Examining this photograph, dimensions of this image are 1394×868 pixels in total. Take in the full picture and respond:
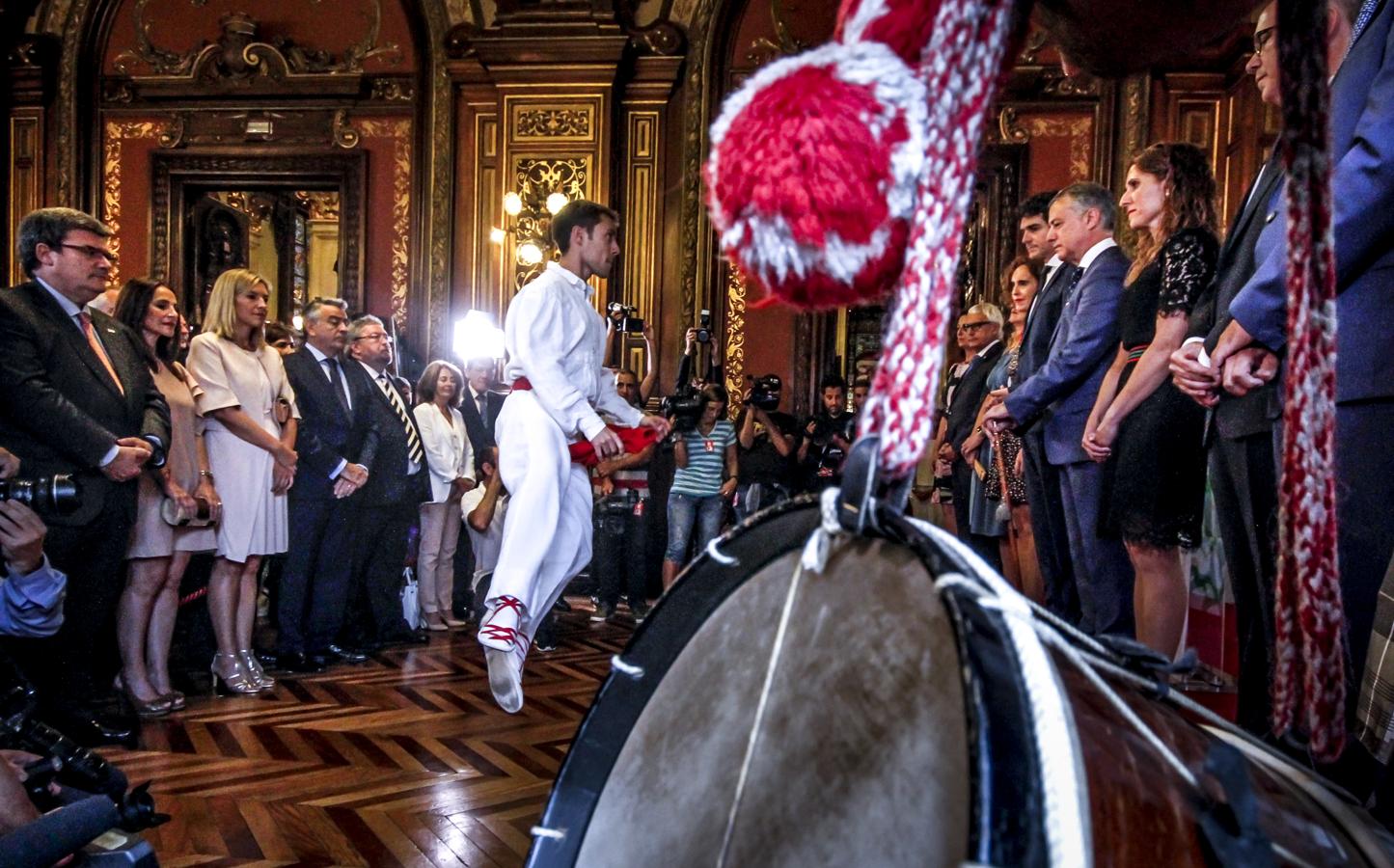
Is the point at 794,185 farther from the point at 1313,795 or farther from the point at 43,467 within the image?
the point at 43,467

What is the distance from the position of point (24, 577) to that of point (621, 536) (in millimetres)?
3663

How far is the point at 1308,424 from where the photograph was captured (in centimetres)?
81

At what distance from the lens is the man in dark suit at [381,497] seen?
15.1 feet

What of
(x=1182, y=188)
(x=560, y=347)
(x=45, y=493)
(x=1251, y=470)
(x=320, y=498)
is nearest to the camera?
(x=1251, y=470)

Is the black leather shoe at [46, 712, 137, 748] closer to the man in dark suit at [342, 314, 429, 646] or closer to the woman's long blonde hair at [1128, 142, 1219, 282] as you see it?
the man in dark suit at [342, 314, 429, 646]

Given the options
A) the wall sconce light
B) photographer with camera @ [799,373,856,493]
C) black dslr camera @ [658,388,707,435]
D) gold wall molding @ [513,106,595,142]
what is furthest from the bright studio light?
black dslr camera @ [658,388,707,435]

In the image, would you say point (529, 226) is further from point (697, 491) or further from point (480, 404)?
point (697, 491)

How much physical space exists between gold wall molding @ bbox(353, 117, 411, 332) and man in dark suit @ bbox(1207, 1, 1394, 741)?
7430mm

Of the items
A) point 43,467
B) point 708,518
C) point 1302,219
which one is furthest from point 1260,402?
point 708,518

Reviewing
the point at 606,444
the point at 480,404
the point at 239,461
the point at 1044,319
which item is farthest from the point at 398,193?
the point at 1044,319

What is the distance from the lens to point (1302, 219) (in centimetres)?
75

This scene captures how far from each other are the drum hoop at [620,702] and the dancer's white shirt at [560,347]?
2.55 m

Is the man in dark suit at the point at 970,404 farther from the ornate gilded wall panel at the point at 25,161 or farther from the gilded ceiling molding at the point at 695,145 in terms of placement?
the ornate gilded wall panel at the point at 25,161

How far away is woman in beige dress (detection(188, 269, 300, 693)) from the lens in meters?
3.69
